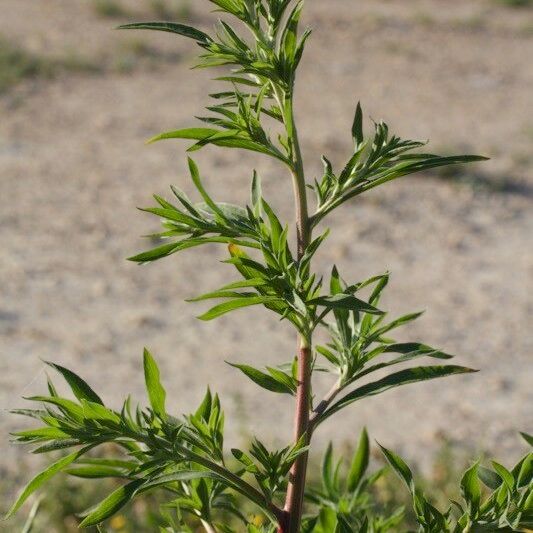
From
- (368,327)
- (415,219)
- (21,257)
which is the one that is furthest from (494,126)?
(368,327)

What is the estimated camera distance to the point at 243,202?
6781 millimetres

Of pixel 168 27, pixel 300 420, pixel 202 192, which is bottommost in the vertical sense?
pixel 300 420

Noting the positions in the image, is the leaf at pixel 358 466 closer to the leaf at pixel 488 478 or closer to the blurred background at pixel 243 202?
the leaf at pixel 488 478

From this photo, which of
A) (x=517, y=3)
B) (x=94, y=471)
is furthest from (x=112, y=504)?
(x=517, y=3)

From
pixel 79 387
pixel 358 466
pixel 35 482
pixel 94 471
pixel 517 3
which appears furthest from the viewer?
pixel 517 3

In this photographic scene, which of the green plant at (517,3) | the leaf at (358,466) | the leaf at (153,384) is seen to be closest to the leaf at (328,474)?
the leaf at (358,466)

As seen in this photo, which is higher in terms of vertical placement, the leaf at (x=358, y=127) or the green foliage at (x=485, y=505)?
the leaf at (x=358, y=127)

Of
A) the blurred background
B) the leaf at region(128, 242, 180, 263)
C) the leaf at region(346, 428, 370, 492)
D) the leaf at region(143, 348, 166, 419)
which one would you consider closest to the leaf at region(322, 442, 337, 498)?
the leaf at region(346, 428, 370, 492)

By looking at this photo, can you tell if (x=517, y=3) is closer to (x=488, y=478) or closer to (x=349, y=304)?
(x=488, y=478)

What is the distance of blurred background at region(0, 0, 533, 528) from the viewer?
4.95 metres

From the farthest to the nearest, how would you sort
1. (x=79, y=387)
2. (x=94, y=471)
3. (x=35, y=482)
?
1. (x=94, y=471)
2. (x=79, y=387)
3. (x=35, y=482)

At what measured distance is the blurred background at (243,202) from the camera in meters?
4.95

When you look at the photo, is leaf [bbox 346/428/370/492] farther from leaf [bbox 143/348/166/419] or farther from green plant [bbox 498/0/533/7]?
green plant [bbox 498/0/533/7]

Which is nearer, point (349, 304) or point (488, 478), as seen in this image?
point (349, 304)
